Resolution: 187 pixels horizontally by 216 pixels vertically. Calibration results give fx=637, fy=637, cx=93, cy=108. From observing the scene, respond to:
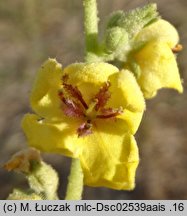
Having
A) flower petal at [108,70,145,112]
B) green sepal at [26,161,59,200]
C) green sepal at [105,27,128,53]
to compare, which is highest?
green sepal at [105,27,128,53]

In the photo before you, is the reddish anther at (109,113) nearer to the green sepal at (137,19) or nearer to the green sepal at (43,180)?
the green sepal at (137,19)

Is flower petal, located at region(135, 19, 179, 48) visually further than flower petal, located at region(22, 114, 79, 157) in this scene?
Yes

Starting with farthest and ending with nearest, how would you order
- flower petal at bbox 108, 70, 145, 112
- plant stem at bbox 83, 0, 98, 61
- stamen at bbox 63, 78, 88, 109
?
plant stem at bbox 83, 0, 98, 61 → stamen at bbox 63, 78, 88, 109 → flower petal at bbox 108, 70, 145, 112

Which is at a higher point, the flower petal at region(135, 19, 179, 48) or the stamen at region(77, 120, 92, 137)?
the flower petal at region(135, 19, 179, 48)

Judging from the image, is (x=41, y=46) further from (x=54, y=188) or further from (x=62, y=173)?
(x=54, y=188)

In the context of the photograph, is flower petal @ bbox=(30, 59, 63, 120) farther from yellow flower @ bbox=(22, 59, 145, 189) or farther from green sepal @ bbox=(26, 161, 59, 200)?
green sepal @ bbox=(26, 161, 59, 200)

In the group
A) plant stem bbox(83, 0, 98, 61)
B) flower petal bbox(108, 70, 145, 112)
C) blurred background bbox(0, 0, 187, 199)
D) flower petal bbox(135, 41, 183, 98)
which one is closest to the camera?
flower petal bbox(108, 70, 145, 112)

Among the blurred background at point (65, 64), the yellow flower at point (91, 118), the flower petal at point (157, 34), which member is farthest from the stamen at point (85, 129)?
the blurred background at point (65, 64)

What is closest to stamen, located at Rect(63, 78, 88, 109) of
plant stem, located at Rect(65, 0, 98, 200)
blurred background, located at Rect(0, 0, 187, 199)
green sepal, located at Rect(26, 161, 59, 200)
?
plant stem, located at Rect(65, 0, 98, 200)
